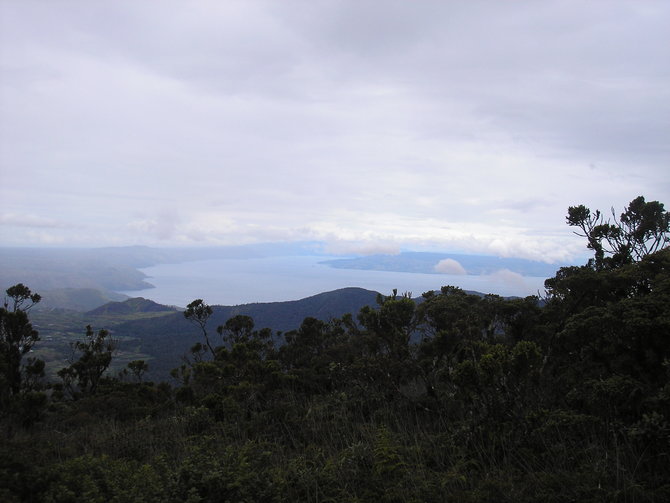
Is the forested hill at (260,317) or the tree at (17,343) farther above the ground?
the tree at (17,343)

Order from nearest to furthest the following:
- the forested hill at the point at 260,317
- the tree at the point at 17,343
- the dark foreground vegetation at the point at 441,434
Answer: the dark foreground vegetation at the point at 441,434 → the tree at the point at 17,343 → the forested hill at the point at 260,317

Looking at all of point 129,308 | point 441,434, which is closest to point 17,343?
point 441,434

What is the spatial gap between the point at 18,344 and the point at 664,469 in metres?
15.8

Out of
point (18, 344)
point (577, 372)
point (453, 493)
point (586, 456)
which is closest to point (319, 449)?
point (453, 493)

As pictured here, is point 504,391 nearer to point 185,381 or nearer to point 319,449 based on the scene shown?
point 319,449

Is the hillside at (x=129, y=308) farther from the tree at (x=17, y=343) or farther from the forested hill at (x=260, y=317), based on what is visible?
the tree at (x=17, y=343)

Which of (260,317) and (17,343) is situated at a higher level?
(17,343)

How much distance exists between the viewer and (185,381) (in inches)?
500

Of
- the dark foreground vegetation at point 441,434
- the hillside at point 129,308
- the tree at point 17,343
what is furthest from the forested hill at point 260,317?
the dark foreground vegetation at point 441,434

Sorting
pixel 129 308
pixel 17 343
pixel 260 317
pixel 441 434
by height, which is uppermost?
pixel 441 434

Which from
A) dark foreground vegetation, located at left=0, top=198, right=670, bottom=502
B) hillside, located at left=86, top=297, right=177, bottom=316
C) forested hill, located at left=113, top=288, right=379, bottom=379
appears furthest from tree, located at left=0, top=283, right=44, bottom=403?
hillside, located at left=86, top=297, right=177, bottom=316

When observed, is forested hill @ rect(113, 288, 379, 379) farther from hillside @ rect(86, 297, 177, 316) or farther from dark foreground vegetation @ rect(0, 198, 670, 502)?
dark foreground vegetation @ rect(0, 198, 670, 502)

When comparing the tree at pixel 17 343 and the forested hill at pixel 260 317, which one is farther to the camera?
the forested hill at pixel 260 317

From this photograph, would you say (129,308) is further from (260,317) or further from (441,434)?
(441,434)
